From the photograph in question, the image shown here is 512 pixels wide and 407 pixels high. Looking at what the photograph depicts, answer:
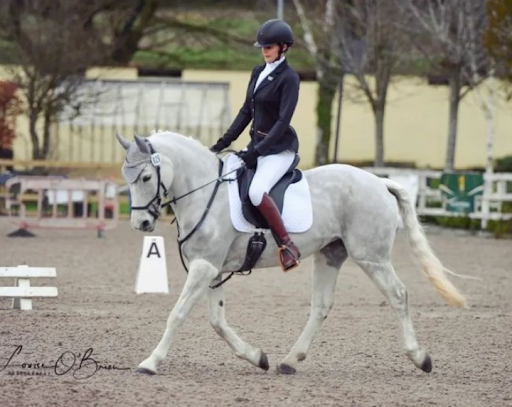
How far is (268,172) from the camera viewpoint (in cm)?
796

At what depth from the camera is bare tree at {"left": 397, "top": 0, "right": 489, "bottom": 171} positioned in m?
25.2

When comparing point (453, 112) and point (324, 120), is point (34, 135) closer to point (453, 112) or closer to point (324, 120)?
point (324, 120)

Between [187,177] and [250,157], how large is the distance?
45 centimetres

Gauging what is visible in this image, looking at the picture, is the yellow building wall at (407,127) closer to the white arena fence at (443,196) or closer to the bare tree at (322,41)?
Result: the bare tree at (322,41)

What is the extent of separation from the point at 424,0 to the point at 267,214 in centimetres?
1962

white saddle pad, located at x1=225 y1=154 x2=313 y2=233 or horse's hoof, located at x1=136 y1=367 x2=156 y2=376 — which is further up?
white saddle pad, located at x1=225 y1=154 x2=313 y2=233

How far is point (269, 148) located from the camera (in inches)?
314

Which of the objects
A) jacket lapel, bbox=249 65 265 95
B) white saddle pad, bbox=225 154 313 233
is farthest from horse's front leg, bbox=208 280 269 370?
jacket lapel, bbox=249 65 265 95

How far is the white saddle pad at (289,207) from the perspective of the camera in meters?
7.96

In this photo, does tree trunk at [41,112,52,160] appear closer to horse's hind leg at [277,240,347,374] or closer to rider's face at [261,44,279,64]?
horse's hind leg at [277,240,347,374]

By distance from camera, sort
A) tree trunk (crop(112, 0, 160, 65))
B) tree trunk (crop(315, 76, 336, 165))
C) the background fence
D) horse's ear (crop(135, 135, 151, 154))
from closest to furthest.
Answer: horse's ear (crop(135, 135, 151, 154)) → the background fence → tree trunk (crop(315, 76, 336, 165)) → tree trunk (crop(112, 0, 160, 65))

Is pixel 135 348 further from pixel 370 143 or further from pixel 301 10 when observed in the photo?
pixel 370 143

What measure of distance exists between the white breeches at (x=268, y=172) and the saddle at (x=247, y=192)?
5 centimetres

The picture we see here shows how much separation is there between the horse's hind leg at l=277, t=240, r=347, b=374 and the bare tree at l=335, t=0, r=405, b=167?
719 inches
